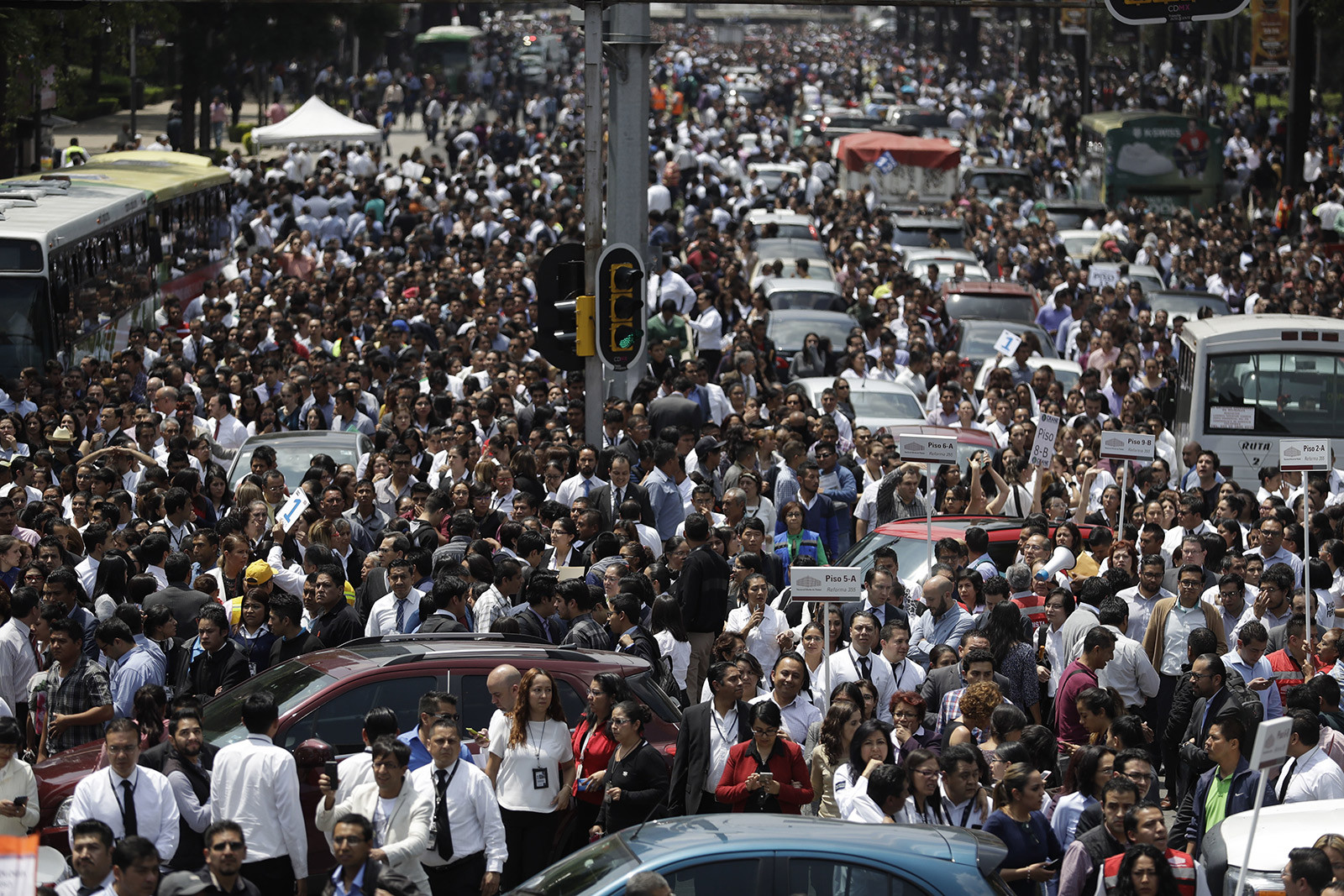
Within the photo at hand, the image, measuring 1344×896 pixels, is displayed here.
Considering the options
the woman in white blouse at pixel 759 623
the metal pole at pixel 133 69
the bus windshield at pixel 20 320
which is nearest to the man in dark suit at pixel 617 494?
the woman in white blouse at pixel 759 623

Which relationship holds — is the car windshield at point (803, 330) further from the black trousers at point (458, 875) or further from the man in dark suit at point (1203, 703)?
the black trousers at point (458, 875)

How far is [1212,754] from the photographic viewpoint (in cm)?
835

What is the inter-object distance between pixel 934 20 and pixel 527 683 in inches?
4181

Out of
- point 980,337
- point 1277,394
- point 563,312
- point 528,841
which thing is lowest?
point 528,841

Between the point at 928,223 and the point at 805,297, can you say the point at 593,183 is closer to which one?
the point at 805,297

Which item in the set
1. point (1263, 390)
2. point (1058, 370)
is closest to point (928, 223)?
point (1058, 370)

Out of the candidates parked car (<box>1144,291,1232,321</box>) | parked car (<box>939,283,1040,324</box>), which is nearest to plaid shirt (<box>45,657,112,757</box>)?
parked car (<box>939,283,1040,324</box>)

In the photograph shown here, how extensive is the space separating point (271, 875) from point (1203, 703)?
15.3ft

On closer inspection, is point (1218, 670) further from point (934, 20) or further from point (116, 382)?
point (934, 20)

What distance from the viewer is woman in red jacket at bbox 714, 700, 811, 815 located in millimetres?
8461

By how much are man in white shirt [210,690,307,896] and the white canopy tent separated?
107 ft

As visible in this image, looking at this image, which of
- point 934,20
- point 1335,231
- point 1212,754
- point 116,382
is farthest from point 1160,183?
point 934,20

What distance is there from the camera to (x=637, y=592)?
10633 mm

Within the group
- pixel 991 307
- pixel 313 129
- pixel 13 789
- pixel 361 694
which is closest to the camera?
pixel 13 789
